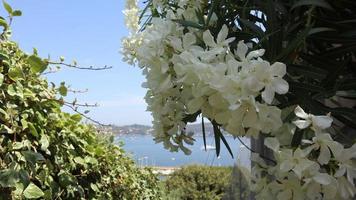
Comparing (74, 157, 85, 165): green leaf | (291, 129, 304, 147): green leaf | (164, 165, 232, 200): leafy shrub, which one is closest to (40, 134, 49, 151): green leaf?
(74, 157, 85, 165): green leaf

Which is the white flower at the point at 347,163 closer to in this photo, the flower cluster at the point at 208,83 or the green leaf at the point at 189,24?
the flower cluster at the point at 208,83

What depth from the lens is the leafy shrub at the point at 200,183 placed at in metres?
7.38

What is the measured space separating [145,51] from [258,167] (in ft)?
0.93

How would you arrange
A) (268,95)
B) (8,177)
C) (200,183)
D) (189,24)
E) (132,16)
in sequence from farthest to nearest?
(200,183) → (132,16) → (8,177) → (189,24) → (268,95)

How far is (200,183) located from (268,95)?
279 inches

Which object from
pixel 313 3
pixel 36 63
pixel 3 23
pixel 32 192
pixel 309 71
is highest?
pixel 3 23

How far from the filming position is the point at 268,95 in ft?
1.99

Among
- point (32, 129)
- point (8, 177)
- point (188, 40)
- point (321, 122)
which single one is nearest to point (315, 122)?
point (321, 122)

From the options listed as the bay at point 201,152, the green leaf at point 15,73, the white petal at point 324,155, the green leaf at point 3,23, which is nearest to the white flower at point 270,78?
the white petal at point 324,155

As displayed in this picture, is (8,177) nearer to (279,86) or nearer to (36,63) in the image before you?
(36,63)

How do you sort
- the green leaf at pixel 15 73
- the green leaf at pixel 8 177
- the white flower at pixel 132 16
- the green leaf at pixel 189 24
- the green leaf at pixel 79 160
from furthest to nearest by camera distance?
the green leaf at pixel 79 160 → the white flower at pixel 132 16 → the green leaf at pixel 15 73 → the green leaf at pixel 8 177 → the green leaf at pixel 189 24

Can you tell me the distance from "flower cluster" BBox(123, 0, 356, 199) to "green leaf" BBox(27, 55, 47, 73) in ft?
2.85

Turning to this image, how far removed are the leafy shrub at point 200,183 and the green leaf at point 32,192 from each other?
5868 millimetres

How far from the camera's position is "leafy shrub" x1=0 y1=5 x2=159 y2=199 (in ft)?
4.72
